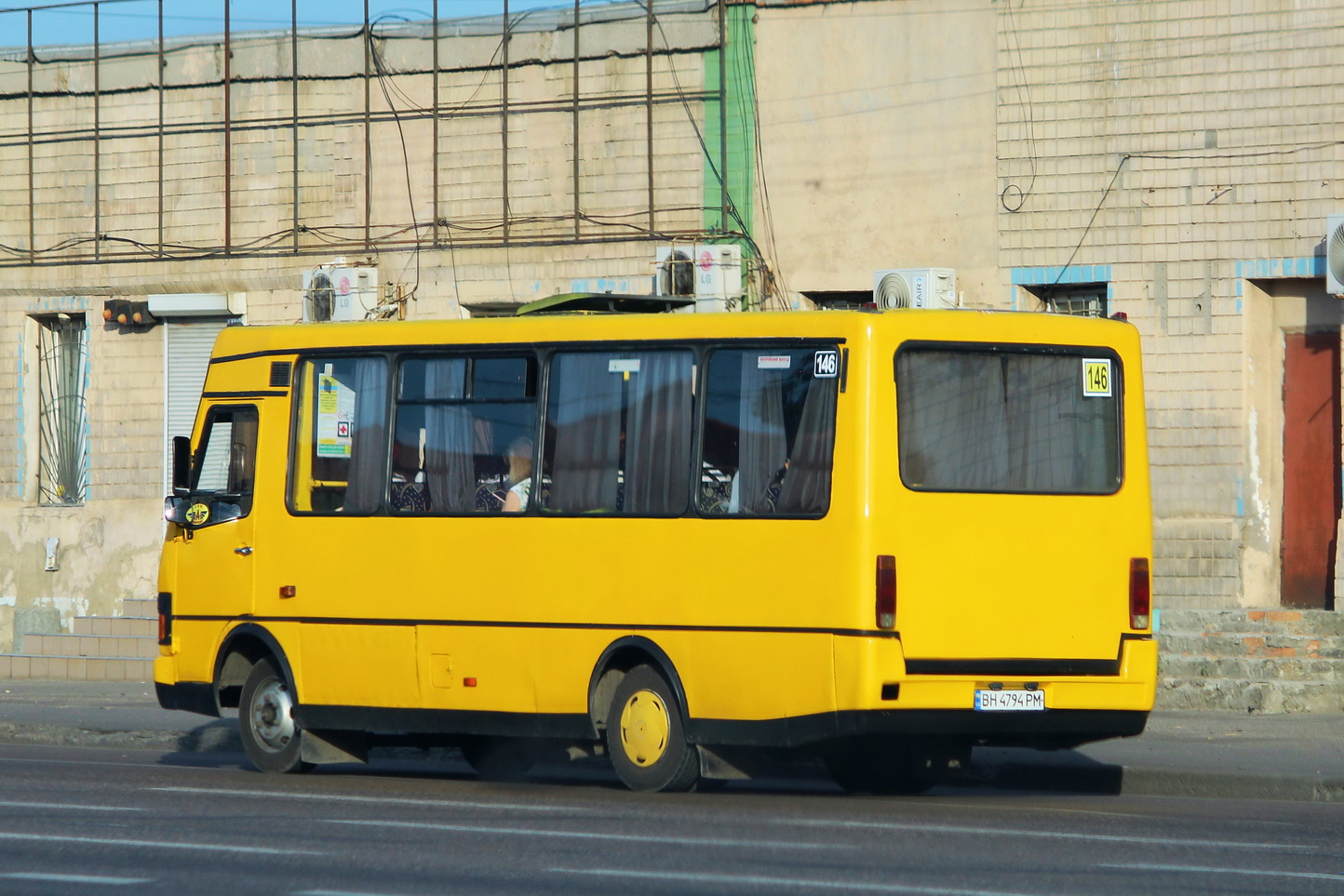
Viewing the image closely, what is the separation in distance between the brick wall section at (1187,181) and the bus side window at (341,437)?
914cm

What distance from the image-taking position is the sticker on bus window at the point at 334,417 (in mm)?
12375

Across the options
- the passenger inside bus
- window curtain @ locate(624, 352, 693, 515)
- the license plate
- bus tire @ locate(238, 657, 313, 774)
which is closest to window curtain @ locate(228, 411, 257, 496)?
bus tire @ locate(238, 657, 313, 774)

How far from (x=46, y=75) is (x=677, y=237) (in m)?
9.37

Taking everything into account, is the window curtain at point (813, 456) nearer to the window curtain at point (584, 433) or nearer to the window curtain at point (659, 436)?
the window curtain at point (659, 436)

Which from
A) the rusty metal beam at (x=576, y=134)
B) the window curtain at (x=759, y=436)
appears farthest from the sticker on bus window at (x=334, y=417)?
the rusty metal beam at (x=576, y=134)

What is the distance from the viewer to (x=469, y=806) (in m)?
10.5

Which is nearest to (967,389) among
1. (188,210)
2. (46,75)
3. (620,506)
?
(620,506)

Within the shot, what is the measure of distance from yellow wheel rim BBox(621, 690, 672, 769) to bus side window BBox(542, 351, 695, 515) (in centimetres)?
108

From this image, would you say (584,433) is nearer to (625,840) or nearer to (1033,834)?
(625,840)

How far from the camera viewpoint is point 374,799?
35.7 feet

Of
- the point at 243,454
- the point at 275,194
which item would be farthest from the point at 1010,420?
the point at 275,194

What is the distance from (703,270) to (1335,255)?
6.52m

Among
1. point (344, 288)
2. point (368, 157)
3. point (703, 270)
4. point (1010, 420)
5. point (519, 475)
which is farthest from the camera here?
point (368, 157)

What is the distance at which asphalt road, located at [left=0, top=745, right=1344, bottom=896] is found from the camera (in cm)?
764
